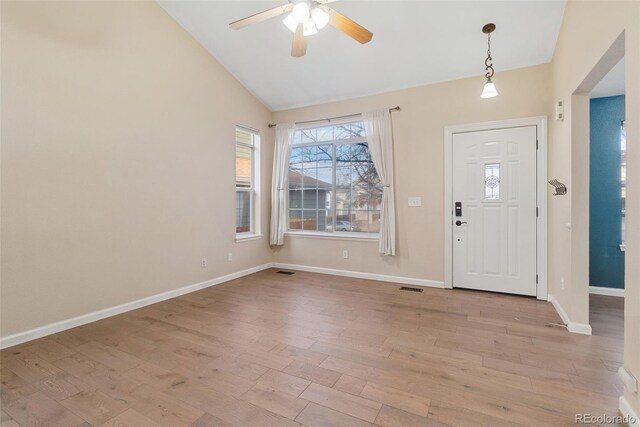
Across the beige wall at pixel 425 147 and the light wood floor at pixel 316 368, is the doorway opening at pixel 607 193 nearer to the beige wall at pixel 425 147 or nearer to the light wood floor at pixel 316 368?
the light wood floor at pixel 316 368

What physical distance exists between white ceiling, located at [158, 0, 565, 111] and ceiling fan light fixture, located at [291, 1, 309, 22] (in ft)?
3.79

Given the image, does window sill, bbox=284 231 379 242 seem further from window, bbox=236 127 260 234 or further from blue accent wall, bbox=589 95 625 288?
blue accent wall, bbox=589 95 625 288

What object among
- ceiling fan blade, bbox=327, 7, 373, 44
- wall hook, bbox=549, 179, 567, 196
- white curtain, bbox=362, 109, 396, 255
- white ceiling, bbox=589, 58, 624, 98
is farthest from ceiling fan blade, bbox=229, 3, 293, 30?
white ceiling, bbox=589, 58, 624, 98

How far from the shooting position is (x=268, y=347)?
7.98 feet

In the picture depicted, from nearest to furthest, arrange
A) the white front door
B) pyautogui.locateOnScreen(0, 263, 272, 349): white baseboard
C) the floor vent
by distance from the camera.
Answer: pyautogui.locateOnScreen(0, 263, 272, 349): white baseboard < the white front door < the floor vent

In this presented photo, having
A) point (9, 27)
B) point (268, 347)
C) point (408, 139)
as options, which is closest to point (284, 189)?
point (408, 139)

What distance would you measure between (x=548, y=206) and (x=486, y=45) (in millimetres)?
2007

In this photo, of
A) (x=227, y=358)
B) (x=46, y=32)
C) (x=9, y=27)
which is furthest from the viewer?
(x=46, y=32)

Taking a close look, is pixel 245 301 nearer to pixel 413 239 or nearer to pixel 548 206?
pixel 413 239

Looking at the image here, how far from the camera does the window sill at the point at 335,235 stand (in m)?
4.60

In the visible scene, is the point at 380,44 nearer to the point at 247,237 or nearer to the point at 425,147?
the point at 425,147

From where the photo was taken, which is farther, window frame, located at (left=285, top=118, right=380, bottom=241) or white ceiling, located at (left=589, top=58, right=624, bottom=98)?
window frame, located at (left=285, top=118, right=380, bottom=241)

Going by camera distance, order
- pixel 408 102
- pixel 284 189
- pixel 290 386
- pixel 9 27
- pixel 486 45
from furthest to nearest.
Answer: pixel 284 189, pixel 408 102, pixel 486 45, pixel 9 27, pixel 290 386

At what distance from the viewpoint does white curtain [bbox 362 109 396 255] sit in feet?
14.1
